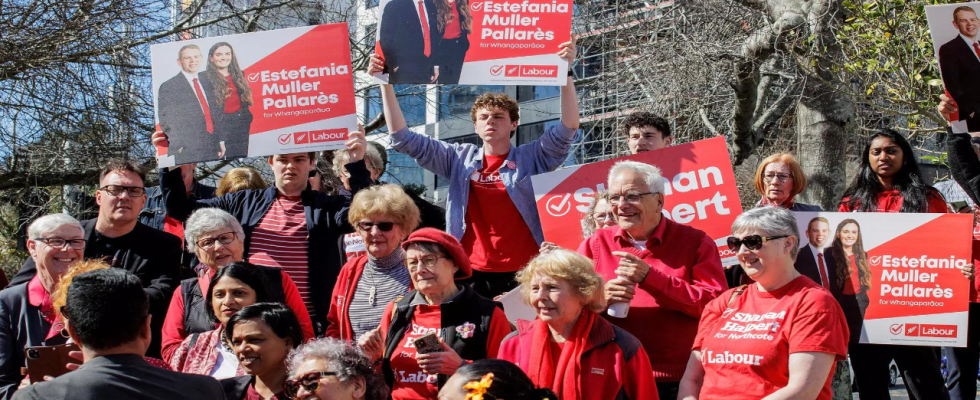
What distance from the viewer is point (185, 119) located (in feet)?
21.6

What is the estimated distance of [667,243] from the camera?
16.2 feet

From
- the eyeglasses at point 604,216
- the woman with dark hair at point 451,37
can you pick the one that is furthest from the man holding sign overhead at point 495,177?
the eyeglasses at point 604,216

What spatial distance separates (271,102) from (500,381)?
3.71m

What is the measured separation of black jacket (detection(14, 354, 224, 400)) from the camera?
330 cm

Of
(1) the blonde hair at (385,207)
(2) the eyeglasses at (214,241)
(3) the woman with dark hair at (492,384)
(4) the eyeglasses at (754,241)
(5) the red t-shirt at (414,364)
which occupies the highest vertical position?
(1) the blonde hair at (385,207)

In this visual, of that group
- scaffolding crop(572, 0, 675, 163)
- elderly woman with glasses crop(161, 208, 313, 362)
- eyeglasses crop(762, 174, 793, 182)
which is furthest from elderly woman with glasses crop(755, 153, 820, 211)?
scaffolding crop(572, 0, 675, 163)

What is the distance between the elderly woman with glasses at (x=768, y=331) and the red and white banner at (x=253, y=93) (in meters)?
2.96

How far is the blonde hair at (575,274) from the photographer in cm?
448

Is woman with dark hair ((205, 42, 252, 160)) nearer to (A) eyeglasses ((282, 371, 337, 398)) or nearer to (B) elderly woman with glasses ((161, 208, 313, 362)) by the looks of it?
(B) elderly woman with glasses ((161, 208, 313, 362))

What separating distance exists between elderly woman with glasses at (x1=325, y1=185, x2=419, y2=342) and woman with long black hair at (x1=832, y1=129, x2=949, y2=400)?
8.87 ft

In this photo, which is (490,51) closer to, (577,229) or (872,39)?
(577,229)

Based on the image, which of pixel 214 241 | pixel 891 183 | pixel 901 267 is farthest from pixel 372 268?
pixel 891 183

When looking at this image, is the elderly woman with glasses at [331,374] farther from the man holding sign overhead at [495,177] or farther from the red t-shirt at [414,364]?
the man holding sign overhead at [495,177]

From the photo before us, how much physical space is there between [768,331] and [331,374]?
75.8 inches
